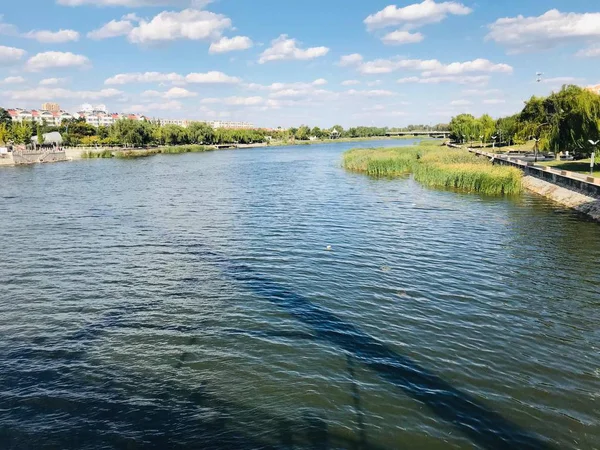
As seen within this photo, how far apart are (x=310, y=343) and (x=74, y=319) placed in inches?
344

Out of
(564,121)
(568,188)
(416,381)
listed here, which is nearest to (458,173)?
(568,188)

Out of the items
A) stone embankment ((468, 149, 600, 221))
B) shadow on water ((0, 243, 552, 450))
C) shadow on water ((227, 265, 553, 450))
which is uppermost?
stone embankment ((468, 149, 600, 221))

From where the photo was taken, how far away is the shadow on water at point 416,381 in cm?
994

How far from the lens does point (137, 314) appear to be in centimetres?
1650

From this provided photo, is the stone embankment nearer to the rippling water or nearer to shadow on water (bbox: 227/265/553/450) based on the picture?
the rippling water

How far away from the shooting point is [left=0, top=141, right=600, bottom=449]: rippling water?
408 inches

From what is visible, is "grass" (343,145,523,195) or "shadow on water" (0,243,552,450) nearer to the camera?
"shadow on water" (0,243,552,450)

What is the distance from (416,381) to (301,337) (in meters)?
4.12

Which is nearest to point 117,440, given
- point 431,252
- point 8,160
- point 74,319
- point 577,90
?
point 74,319

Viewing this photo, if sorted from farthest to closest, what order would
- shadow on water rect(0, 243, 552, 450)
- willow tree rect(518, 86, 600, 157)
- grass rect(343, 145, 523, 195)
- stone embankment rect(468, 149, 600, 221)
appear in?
willow tree rect(518, 86, 600, 157) → grass rect(343, 145, 523, 195) → stone embankment rect(468, 149, 600, 221) → shadow on water rect(0, 243, 552, 450)

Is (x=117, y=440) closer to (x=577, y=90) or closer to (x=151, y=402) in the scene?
(x=151, y=402)

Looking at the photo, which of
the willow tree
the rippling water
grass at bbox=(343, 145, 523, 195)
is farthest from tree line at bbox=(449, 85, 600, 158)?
the rippling water

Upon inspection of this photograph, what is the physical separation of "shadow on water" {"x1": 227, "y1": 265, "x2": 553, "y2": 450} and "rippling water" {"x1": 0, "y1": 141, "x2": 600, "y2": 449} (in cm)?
5

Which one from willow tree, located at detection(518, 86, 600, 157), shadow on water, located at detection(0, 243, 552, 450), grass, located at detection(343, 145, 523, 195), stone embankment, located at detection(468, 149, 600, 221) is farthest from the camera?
willow tree, located at detection(518, 86, 600, 157)
